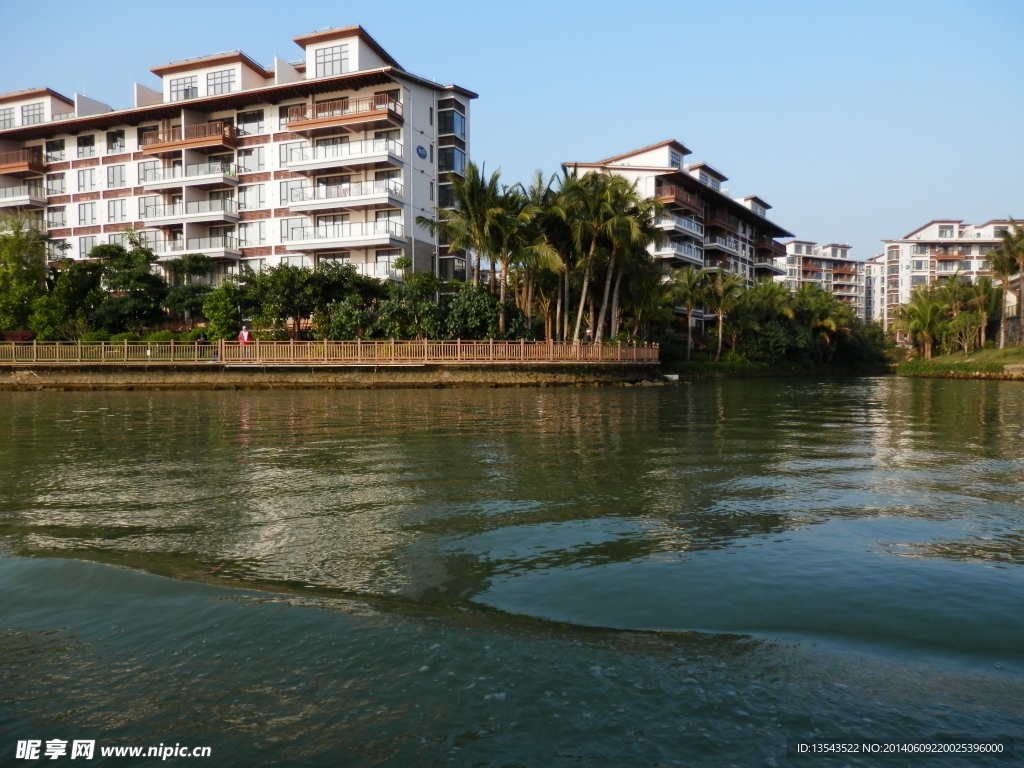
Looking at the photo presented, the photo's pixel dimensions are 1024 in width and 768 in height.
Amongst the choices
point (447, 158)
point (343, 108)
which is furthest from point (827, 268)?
point (343, 108)

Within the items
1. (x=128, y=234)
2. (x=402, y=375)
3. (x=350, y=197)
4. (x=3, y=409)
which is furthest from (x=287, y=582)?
(x=128, y=234)

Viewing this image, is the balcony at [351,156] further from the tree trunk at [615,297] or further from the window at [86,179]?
the window at [86,179]

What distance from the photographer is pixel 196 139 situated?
166 ft

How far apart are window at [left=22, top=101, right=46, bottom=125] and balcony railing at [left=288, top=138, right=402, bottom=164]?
76.5 ft

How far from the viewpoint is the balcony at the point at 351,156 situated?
4656 centimetres

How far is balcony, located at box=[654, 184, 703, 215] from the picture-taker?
62344mm

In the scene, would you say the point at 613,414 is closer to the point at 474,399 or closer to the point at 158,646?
the point at 474,399

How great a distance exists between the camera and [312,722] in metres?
3.48

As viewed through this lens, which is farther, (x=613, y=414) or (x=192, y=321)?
(x=192, y=321)

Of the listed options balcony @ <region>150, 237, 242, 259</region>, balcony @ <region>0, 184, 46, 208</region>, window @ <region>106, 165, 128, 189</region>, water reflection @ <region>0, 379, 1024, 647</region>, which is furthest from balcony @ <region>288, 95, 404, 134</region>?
water reflection @ <region>0, 379, 1024, 647</region>

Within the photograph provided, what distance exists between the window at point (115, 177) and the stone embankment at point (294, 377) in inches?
914

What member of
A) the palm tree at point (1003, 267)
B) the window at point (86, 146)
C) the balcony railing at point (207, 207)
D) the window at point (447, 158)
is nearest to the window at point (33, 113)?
the window at point (86, 146)

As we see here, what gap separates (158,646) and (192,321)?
48.1 metres

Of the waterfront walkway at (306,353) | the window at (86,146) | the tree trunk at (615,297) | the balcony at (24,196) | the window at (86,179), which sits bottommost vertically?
the waterfront walkway at (306,353)
